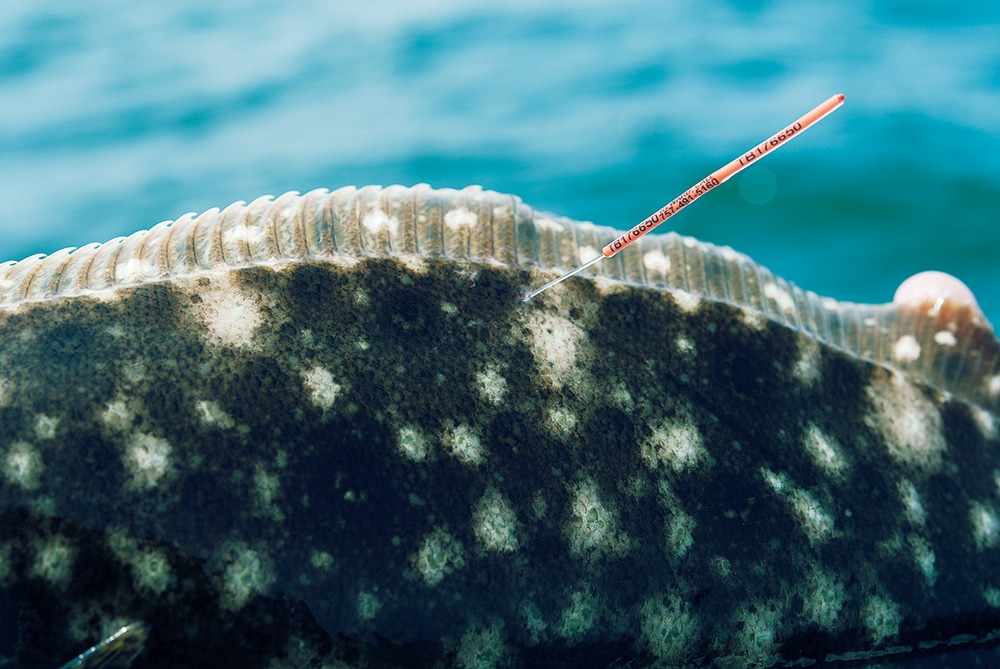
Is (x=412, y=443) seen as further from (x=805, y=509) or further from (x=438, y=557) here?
(x=805, y=509)

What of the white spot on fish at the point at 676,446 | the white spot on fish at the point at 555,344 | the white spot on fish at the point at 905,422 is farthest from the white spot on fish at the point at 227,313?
the white spot on fish at the point at 905,422

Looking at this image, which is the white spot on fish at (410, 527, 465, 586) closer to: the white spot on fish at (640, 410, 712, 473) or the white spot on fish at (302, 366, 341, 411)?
the white spot on fish at (302, 366, 341, 411)

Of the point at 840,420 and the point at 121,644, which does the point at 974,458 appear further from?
the point at 121,644

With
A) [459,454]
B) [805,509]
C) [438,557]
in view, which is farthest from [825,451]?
[438,557]

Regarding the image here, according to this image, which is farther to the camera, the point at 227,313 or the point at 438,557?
the point at 227,313

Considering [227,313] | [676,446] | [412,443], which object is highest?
[227,313]

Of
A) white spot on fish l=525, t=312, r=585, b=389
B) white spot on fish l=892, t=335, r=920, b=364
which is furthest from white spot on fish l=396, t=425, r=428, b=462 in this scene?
white spot on fish l=892, t=335, r=920, b=364

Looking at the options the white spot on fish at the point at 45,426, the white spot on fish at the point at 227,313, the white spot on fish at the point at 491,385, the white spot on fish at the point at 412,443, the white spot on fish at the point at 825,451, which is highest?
the white spot on fish at the point at 227,313

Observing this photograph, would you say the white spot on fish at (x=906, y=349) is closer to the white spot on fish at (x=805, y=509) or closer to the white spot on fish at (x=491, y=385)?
the white spot on fish at (x=805, y=509)
